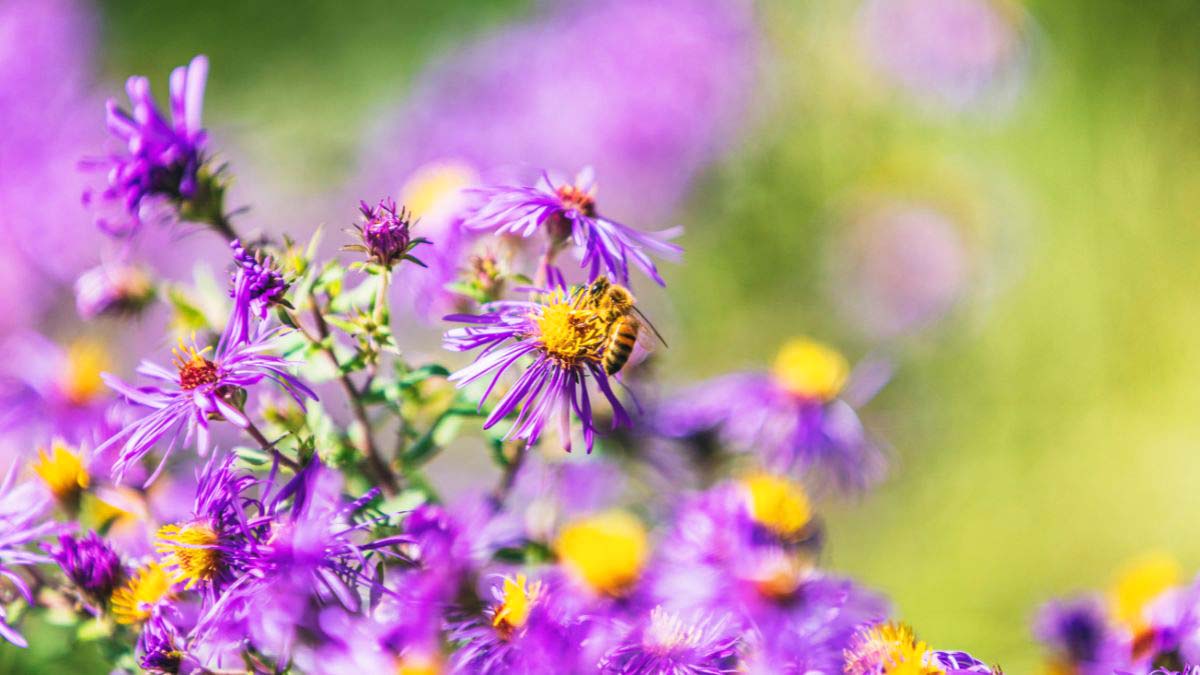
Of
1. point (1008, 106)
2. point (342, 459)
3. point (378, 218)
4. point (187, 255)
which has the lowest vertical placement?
point (342, 459)

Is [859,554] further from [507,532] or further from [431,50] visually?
[431,50]

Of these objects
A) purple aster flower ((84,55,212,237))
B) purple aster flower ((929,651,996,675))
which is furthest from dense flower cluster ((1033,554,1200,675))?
purple aster flower ((84,55,212,237))

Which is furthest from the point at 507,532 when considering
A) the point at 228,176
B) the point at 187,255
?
the point at 187,255

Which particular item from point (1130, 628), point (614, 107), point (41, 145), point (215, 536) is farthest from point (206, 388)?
point (41, 145)

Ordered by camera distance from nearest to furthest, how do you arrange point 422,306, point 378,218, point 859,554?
point 378,218
point 422,306
point 859,554

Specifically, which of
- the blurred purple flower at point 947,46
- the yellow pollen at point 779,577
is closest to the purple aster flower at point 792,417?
the yellow pollen at point 779,577

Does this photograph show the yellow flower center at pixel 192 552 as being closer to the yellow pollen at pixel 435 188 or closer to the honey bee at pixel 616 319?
the honey bee at pixel 616 319

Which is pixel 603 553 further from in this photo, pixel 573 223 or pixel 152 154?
pixel 152 154
